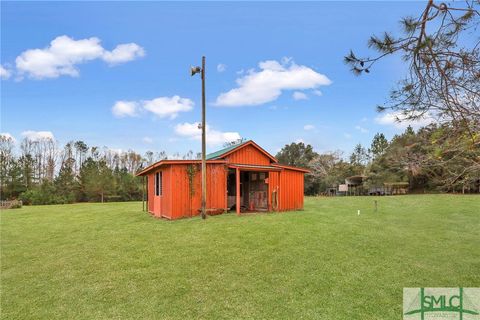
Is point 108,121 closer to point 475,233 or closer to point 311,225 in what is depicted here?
point 311,225

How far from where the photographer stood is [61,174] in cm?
3088

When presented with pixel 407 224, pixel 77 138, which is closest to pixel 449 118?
pixel 407 224

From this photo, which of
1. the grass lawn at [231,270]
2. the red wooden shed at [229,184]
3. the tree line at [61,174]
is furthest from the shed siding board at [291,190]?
the tree line at [61,174]

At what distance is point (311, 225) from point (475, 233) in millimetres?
5000

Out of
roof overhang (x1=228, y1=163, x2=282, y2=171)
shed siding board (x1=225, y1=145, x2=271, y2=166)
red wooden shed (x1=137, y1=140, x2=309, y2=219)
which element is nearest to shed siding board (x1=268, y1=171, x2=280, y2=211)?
red wooden shed (x1=137, y1=140, x2=309, y2=219)

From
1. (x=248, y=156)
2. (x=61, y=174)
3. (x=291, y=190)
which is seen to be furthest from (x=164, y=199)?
(x=61, y=174)

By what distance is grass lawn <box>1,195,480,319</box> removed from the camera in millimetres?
3959

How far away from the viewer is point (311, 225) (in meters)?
9.48

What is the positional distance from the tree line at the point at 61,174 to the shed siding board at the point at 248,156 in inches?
794

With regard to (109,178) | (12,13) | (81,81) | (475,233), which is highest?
(81,81)

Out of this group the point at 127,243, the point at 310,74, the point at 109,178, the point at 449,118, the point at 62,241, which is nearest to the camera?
the point at 449,118

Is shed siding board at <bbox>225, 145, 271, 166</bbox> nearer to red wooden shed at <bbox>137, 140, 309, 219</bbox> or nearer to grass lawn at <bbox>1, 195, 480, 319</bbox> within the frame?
red wooden shed at <bbox>137, 140, 309, 219</bbox>

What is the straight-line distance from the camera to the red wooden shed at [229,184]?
39.5ft

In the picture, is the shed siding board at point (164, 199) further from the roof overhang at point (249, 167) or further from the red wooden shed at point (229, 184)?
the roof overhang at point (249, 167)
